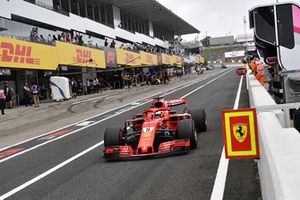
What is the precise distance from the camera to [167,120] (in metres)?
9.27

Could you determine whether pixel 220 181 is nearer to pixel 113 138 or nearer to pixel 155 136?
pixel 155 136

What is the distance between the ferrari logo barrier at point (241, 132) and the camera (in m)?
5.34

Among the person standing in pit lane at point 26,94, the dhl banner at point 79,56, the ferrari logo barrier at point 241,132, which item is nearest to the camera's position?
the ferrari logo barrier at point 241,132

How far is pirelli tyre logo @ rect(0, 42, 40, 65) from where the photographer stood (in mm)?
21656

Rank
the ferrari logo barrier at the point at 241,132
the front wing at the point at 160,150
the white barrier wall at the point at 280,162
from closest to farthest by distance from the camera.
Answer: the white barrier wall at the point at 280,162 → the ferrari logo barrier at the point at 241,132 → the front wing at the point at 160,150

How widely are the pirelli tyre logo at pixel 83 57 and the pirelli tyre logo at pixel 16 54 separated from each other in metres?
5.92

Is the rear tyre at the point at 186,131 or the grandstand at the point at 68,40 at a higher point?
the grandstand at the point at 68,40

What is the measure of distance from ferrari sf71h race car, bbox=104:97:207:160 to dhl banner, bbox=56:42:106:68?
64.4ft

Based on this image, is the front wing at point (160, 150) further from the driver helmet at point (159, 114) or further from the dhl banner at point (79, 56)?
the dhl banner at point (79, 56)

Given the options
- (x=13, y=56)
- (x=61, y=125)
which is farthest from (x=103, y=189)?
(x=13, y=56)

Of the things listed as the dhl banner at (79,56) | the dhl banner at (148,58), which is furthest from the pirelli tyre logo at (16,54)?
the dhl banner at (148,58)

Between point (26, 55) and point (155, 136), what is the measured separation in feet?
56.2

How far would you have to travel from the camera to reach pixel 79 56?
31188 mm

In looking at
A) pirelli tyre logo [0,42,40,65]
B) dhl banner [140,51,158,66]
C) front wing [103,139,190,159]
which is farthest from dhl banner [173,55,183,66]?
front wing [103,139,190,159]
